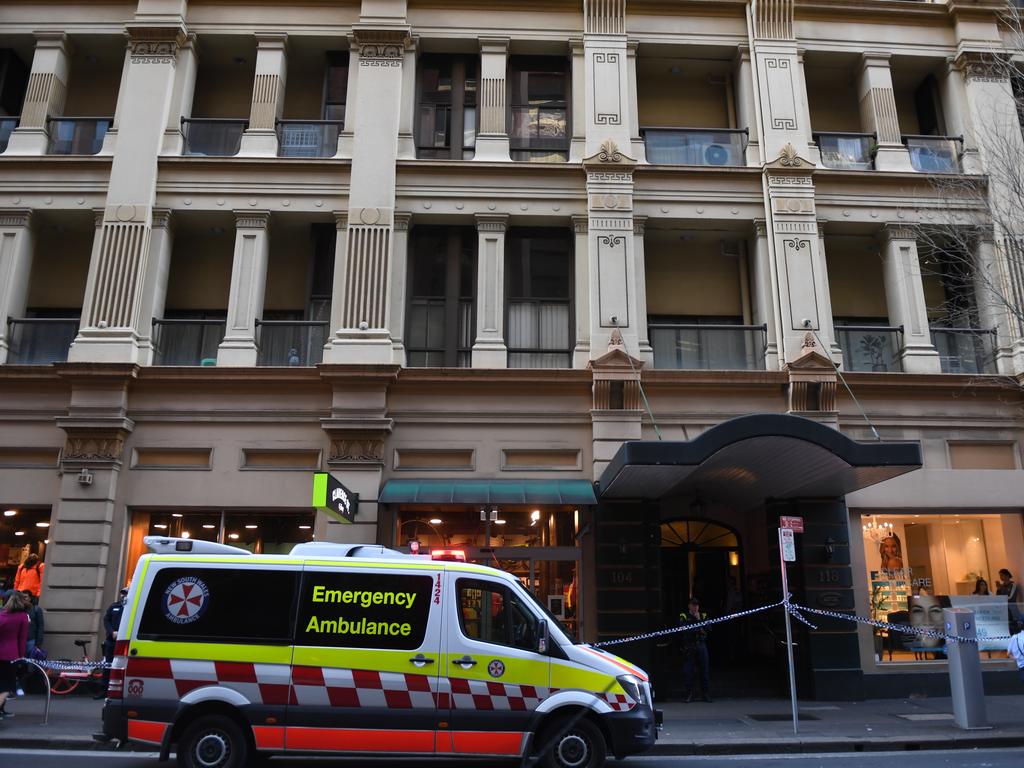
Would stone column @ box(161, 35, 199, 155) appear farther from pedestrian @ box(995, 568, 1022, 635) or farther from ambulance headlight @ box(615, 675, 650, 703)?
pedestrian @ box(995, 568, 1022, 635)

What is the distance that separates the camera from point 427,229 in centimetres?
1783

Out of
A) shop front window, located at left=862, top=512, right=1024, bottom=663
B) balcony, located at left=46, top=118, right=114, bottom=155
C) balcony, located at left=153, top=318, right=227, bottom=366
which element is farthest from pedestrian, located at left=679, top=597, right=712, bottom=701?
balcony, located at left=46, top=118, right=114, bottom=155

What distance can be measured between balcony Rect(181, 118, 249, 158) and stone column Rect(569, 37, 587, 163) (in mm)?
7561

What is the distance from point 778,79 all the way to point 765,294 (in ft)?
17.2

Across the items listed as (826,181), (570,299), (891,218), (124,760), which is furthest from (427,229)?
(124,760)

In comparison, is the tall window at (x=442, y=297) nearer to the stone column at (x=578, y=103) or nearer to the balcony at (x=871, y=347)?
the stone column at (x=578, y=103)

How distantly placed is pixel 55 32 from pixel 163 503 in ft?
37.3

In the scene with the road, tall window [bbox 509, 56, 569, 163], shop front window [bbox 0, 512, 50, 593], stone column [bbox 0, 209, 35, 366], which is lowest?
the road

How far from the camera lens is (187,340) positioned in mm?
16859

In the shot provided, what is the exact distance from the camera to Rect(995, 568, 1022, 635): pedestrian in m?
15.5

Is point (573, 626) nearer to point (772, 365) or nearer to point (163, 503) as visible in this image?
point (772, 365)

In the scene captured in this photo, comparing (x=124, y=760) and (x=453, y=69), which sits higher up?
(x=453, y=69)

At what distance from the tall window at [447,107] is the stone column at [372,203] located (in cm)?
99

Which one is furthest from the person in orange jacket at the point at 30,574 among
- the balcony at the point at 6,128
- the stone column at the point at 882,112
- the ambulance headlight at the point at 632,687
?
the stone column at the point at 882,112
